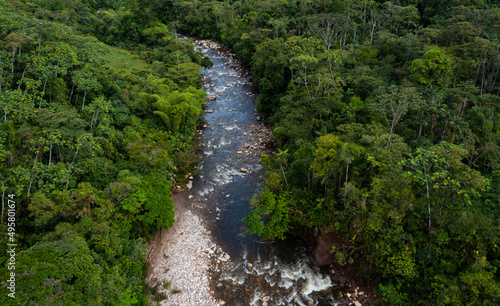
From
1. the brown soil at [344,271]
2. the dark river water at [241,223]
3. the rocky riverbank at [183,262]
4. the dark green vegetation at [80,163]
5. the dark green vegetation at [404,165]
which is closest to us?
the dark green vegetation at [80,163]

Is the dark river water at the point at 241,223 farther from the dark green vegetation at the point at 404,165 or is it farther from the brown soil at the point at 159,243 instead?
the dark green vegetation at the point at 404,165

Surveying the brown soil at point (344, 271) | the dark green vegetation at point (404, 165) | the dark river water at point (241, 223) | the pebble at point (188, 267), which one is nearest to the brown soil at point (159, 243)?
the pebble at point (188, 267)

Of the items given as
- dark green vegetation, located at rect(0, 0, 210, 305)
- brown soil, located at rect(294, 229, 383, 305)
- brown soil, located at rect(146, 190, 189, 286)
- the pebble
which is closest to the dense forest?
dark green vegetation, located at rect(0, 0, 210, 305)

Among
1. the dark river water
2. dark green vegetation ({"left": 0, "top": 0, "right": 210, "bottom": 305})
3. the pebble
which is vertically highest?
dark green vegetation ({"left": 0, "top": 0, "right": 210, "bottom": 305})

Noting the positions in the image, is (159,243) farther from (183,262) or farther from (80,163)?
(80,163)

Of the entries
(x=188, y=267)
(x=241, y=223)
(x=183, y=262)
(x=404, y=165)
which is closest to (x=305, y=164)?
(x=404, y=165)

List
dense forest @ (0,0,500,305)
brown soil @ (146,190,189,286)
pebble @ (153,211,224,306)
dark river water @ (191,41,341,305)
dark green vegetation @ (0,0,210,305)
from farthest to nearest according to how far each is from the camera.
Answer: brown soil @ (146,190,189,286)
dark river water @ (191,41,341,305)
pebble @ (153,211,224,306)
dense forest @ (0,0,500,305)
dark green vegetation @ (0,0,210,305)

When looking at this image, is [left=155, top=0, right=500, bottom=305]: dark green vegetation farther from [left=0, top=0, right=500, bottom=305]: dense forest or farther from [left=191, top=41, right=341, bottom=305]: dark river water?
[left=191, top=41, right=341, bottom=305]: dark river water
